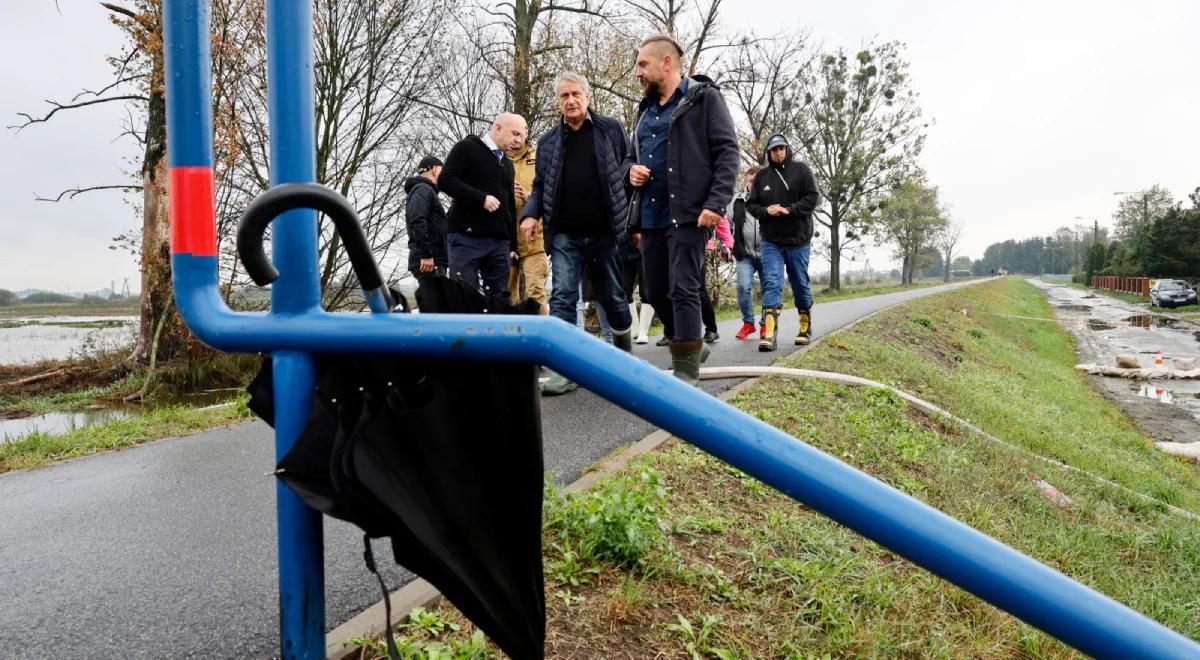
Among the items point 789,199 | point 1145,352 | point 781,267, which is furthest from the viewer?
point 1145,352

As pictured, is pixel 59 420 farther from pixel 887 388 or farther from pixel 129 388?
pixel 887 388

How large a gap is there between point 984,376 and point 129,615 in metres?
11.0

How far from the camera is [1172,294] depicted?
1577 inches

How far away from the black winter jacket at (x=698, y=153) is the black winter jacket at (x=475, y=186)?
1.69 meters

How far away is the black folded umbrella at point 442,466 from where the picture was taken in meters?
1.00

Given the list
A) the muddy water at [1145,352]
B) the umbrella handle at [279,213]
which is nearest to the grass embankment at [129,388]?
the umbrella handle at [279,213]

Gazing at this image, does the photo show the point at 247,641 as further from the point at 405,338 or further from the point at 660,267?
the point at 660,267

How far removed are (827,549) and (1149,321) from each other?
38776 millimetres

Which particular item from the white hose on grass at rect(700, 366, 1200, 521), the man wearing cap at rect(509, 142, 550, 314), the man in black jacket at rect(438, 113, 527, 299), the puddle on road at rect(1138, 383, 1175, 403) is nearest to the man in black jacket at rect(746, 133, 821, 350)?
the white hose on grass at rect(700, 366, 1200, 521)

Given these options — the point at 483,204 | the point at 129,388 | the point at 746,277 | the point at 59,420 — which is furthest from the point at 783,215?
the point at 129,388

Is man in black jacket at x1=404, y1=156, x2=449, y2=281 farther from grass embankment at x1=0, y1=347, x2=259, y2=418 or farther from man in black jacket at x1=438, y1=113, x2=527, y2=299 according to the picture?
grass embankment at x1=0, y1=347, x2=259, y2=418

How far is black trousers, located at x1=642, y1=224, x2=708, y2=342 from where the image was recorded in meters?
4.12

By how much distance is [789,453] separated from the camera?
3.08 ft

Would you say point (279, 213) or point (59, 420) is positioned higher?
point (279, 213)
